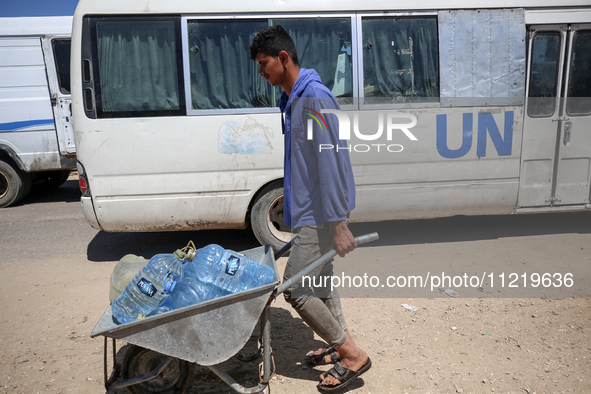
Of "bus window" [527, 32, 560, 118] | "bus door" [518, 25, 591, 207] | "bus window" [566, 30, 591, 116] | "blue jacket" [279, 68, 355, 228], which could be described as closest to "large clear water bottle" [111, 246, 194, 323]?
"blue jacket" [279, 68, 355, 228]

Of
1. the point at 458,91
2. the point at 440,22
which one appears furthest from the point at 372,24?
the point at 458,91

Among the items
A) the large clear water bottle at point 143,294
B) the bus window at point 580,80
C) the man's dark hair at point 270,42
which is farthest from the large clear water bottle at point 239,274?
the bus window at point 580,80

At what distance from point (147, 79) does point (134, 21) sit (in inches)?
22.8

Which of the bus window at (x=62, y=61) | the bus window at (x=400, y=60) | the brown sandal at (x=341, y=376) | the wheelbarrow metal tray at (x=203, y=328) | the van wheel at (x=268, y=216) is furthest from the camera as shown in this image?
the bus window at (x=62, y=61)

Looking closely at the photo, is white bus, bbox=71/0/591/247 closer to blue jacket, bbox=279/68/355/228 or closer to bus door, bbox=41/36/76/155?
blue jacket, bbox=279/68/355/228

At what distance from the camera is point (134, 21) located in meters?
4.71

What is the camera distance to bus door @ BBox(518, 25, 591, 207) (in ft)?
17.1

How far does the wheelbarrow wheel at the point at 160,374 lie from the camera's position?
2729 mm

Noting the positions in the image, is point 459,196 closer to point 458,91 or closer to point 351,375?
point 458,91

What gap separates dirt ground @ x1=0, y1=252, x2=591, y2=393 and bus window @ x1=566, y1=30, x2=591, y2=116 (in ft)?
7.88

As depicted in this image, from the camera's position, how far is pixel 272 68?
2730 millimetres

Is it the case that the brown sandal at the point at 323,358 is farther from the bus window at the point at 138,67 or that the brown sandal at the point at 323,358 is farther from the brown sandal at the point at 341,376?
the bus window at the point at 138,67

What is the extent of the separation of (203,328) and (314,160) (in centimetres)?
111

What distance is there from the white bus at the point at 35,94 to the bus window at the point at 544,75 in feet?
22.7
